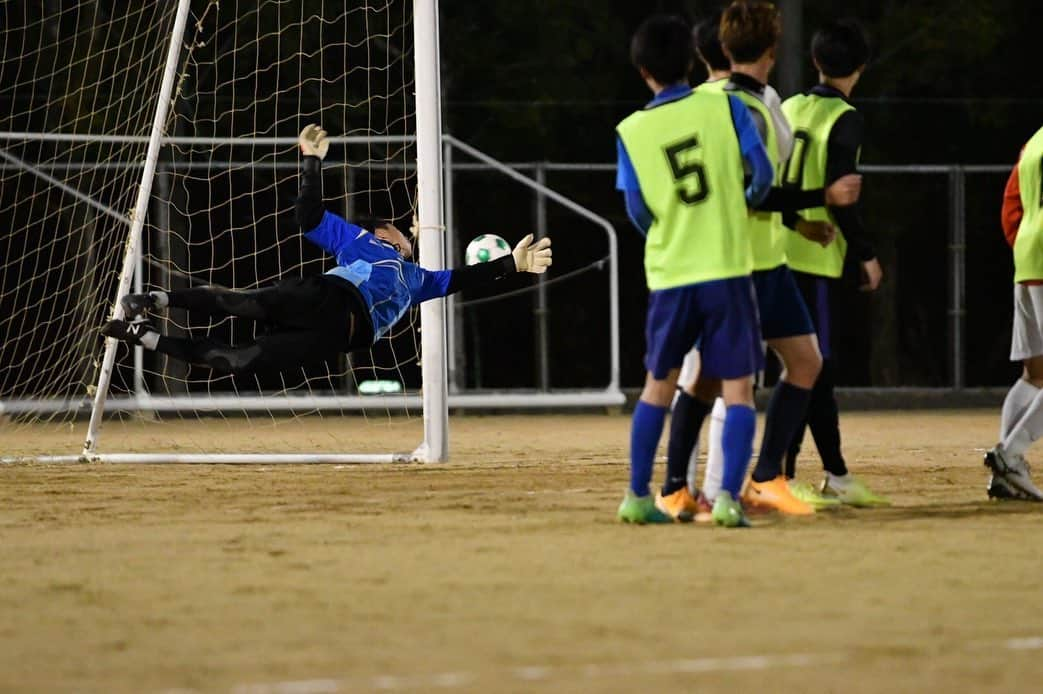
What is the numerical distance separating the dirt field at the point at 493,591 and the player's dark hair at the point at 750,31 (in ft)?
6.10

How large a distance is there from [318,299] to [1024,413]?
3.55 meters

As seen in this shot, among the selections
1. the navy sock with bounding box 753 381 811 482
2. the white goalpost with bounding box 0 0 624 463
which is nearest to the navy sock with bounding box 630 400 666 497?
the navy sock with bounding box 753 381 811 482

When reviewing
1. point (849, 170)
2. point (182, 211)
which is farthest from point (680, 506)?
point (182, 211)

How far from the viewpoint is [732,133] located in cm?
730

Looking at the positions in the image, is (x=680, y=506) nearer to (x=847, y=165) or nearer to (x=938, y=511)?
(x=938, y=511)

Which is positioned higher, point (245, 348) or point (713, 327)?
point (713, 327)

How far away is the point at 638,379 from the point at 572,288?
4.31ft

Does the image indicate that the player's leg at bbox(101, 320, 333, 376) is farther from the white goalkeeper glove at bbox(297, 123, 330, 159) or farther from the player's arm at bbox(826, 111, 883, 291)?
the player's arm at bbox(826, 111, 883, 291)

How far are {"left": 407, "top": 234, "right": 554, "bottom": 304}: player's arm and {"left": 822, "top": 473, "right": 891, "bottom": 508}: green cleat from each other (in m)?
2.38

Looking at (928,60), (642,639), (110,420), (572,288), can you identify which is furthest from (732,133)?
(928,60)

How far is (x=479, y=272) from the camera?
10.3m

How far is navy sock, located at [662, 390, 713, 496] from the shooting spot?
7711 millimetres

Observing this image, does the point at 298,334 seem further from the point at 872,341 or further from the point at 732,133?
the point at 872,341

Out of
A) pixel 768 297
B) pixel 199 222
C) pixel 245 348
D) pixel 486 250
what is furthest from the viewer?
pixel 199 222
